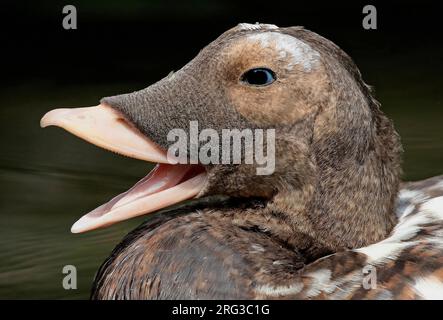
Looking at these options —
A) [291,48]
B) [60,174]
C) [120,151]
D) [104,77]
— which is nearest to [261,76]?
[291,48]

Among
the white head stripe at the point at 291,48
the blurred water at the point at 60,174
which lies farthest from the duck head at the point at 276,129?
the blurred water at the point at 60,174

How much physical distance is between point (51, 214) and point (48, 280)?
22.3 inches

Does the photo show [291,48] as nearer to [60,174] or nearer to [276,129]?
[276,129]

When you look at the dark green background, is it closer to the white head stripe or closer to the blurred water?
the blurred water

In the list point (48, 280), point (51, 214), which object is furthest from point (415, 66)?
point (48, 280)

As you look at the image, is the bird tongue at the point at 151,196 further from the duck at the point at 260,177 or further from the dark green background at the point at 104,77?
the dark green background at the point at 104,77

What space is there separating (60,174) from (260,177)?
6.53ft

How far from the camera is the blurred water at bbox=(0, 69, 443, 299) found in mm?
3922

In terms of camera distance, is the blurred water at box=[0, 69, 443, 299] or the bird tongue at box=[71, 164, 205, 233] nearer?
the bird tongue at box=[71, 164, 205, 233]

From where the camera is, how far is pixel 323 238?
2.84 m

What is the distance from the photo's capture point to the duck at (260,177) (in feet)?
9.12

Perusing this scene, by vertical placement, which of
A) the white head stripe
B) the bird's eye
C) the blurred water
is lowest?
the blurred water

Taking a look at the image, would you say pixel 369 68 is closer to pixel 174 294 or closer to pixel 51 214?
pixel 51 214

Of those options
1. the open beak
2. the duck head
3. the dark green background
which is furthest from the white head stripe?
the dark green background
